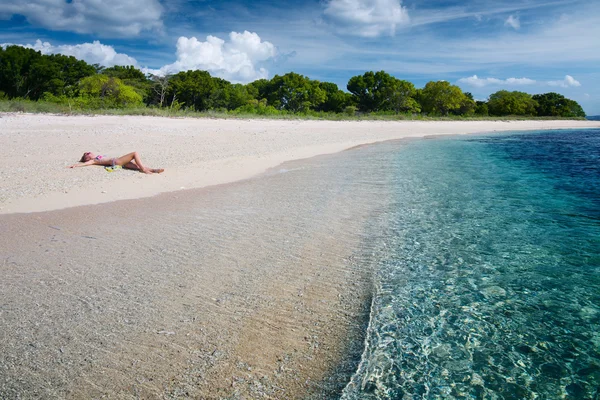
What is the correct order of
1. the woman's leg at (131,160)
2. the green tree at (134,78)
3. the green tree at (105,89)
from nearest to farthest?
the woman's leg at (131,160) → the green tree at (105,89) → the green tree at (134,78)

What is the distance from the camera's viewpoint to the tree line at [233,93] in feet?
114

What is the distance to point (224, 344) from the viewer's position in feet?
10.2

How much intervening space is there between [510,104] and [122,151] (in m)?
71.0

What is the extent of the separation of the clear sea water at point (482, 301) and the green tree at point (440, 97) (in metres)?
57.2

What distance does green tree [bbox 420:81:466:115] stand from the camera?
6088 cm

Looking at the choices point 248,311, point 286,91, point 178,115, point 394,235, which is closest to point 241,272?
point 248,311

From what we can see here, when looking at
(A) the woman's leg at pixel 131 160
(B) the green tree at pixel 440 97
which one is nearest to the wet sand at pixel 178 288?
(A) the woman's leg at pixel 131 160

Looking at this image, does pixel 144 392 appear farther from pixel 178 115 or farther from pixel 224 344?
pixel 178 115

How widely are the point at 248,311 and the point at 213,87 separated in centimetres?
4331

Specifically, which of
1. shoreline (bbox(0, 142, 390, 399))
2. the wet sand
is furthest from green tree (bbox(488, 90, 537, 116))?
shoreline (bbox(0, 142, 390, 399))

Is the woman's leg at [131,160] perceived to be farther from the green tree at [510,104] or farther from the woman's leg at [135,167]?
the green tree at [510,104]

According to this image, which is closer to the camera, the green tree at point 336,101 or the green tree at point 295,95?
the green tree at point 295,95

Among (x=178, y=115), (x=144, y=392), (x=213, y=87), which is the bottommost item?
(x=144, y=392)

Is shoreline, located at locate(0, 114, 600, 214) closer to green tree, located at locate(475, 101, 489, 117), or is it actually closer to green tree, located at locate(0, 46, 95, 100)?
green tree, located at locate(0, 46, 95, 100)
